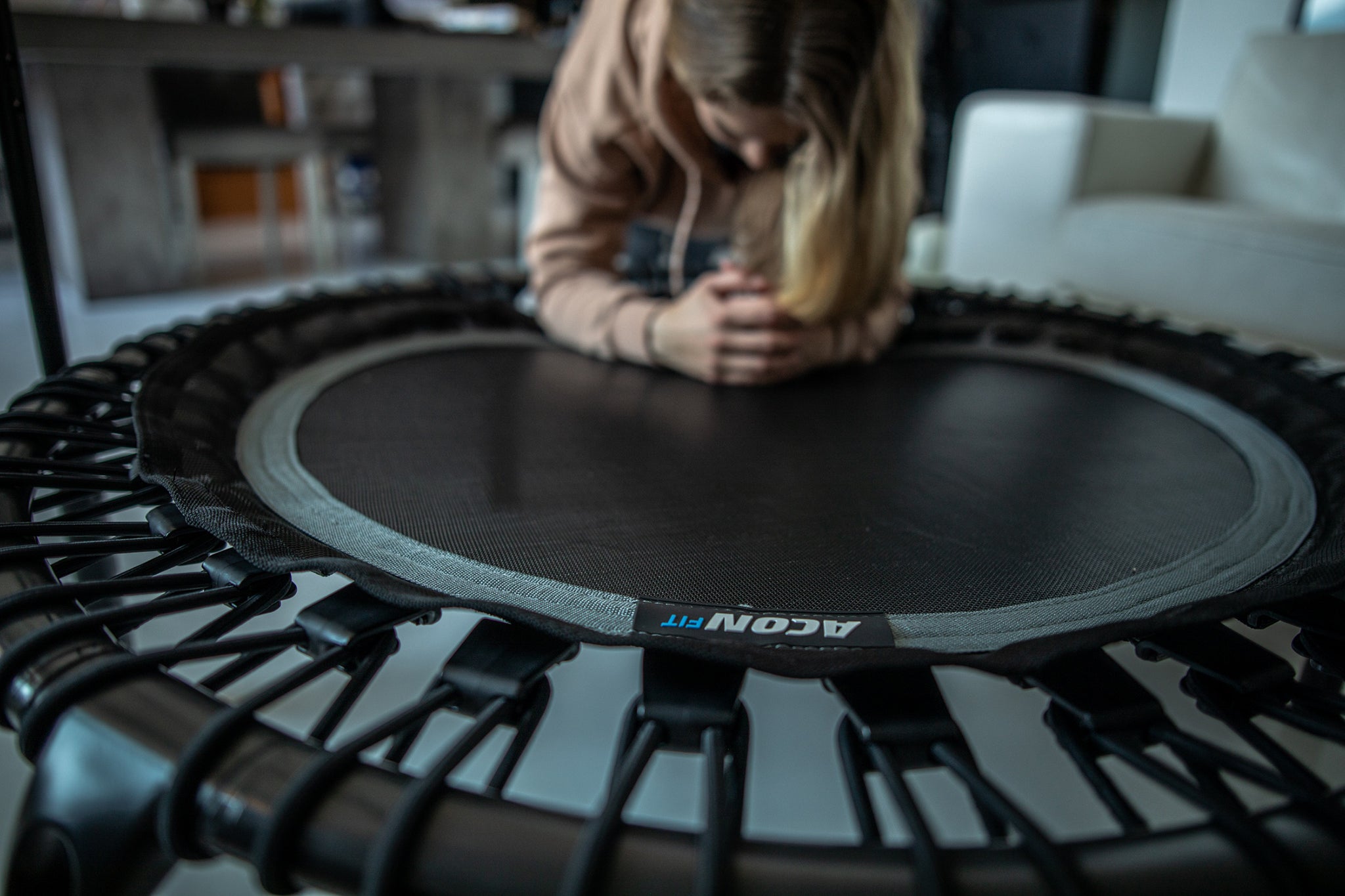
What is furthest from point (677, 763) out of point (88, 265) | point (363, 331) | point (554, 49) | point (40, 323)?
point (554, 49)

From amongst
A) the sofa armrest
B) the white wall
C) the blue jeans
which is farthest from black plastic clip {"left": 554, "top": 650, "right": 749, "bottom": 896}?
the white wall

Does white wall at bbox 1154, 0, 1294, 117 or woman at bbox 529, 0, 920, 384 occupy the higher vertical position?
white wall at bbox 1154, 0, 1294, 117

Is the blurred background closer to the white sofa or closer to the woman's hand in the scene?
the white sofa

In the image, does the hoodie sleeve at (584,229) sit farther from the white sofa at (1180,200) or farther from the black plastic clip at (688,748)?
the white sofa at (1180,200)

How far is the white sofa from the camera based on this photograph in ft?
4.61

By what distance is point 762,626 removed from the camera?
1.38 ft

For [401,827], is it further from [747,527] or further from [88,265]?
[88,265]

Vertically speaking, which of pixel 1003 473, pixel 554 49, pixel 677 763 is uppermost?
pixel 554 49

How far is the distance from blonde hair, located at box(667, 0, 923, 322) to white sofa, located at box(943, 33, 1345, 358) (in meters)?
0.70

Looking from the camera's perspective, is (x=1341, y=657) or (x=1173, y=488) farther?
(x=1173, y=488)

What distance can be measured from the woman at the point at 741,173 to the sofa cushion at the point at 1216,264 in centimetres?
75

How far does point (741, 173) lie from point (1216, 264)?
918 millimetres

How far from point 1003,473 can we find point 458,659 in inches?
17.4

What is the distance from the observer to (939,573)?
49 centimetres
